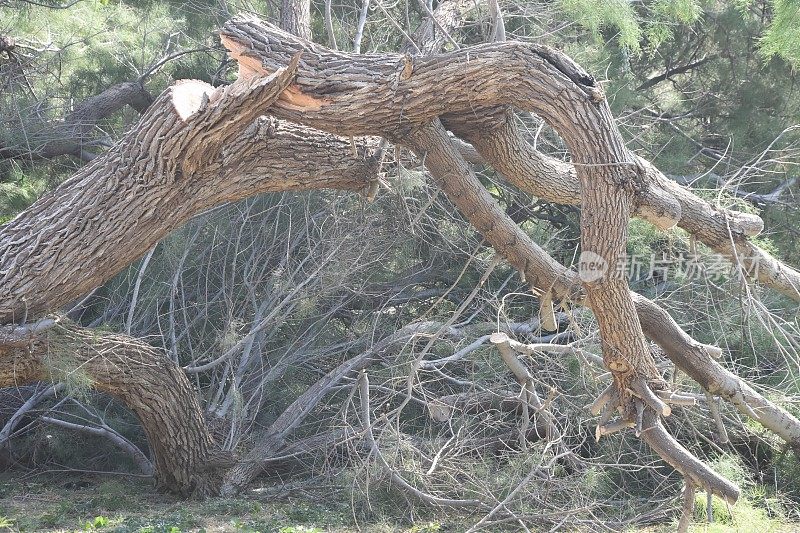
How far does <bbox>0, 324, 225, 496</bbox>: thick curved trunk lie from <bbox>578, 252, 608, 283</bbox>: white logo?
247cm

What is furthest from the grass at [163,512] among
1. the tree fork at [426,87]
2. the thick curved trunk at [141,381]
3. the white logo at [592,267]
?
the tree fork at [426,87]

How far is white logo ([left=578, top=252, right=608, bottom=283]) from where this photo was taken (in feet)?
12.1

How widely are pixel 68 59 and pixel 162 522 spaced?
3.80m

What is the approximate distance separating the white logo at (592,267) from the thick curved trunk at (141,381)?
97.3 inches

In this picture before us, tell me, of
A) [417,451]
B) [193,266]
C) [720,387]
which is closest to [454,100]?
[417,451]

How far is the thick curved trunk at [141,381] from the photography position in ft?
13.7

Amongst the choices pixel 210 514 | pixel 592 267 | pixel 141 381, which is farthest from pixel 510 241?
pixel 210 514

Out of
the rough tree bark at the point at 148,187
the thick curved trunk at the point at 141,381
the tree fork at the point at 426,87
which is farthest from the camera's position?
the thick curved trunk at the point at 141,381

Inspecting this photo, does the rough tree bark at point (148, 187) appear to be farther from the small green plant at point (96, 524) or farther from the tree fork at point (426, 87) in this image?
the small green plant at point (96, 524)

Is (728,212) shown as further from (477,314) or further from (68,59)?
(68,59)

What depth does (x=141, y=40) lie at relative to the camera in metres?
6.84

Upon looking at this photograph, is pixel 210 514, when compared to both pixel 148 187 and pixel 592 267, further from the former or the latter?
pixel 592 267

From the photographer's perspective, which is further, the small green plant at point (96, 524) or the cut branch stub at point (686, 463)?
the small green plant at point (96, 524)

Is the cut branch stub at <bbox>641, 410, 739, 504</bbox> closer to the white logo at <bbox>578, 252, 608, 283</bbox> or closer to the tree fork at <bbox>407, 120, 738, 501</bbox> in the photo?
the tree fork at <bbox>407, 120, 738, 501</bbox>
